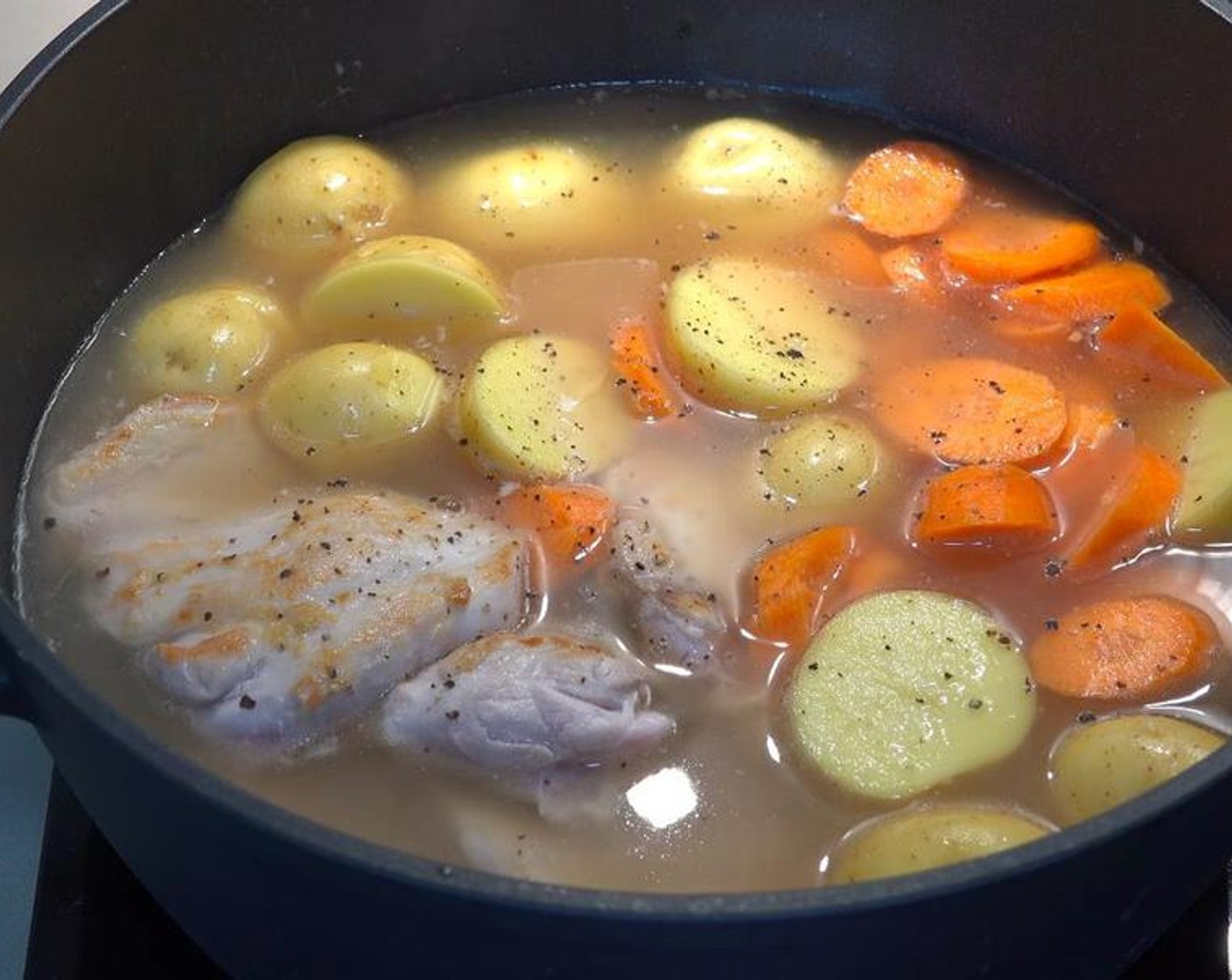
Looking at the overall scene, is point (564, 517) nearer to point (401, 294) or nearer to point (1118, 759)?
point (401, 294)

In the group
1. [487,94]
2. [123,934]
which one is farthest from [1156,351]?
[123,934]

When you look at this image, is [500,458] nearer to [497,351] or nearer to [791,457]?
[497,351]

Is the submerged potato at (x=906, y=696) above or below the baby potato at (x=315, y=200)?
below

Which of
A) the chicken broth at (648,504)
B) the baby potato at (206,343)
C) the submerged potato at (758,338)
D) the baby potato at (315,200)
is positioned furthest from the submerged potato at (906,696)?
the baby potato at (315,200)

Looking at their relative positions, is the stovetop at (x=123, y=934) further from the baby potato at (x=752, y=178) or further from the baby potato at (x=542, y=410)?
the baby potato at (x=752, y=178)

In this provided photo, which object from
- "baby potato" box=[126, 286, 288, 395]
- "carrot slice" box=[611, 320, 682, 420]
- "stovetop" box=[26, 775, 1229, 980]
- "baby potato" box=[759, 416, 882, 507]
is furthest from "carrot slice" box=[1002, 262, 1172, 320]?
"baby potato" box=[126, 286, 288, 395]
